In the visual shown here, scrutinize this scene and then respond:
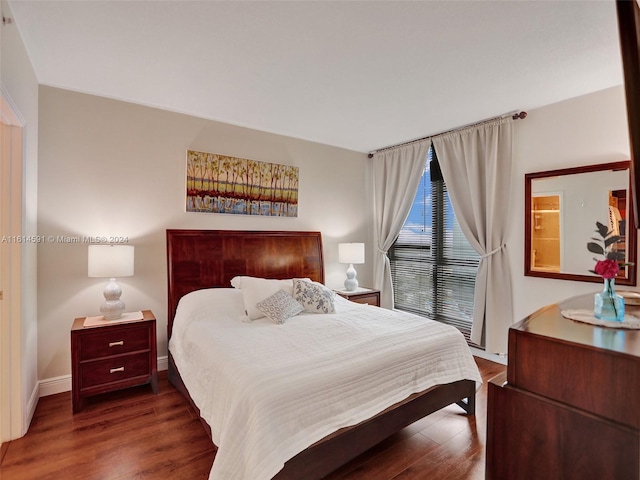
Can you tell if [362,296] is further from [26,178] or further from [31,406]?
[26,178]

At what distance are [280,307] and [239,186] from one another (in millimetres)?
1570

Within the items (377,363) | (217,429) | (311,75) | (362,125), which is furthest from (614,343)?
(362,125)

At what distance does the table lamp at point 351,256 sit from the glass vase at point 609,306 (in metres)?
2.89

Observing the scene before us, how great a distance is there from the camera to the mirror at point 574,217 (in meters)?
2.66

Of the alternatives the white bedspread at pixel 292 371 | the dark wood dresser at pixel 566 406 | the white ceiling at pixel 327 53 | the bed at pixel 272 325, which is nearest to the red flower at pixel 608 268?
the dark wood dresser at pixel 566 406

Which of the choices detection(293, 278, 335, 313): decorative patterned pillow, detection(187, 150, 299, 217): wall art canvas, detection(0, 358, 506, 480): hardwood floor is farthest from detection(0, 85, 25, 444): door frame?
detection(293, 278, 335, 313): decorative patterned pillow

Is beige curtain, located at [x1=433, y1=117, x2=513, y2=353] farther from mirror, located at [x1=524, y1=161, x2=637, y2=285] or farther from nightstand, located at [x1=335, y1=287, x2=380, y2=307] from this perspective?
nightstand, located at [x1=335, y1=287, x2=380, y2=307]

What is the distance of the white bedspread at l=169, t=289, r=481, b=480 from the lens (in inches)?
58.2

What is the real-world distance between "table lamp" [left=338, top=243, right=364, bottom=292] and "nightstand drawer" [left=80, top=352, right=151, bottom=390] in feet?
7.81

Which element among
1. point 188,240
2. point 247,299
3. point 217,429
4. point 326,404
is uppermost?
point 188,240

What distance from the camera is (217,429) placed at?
1682mm

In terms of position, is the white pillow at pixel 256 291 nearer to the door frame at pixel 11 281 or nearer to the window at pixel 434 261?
the door frame at pixel 11 281

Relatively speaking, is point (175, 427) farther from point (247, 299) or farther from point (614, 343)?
point (614, 343)

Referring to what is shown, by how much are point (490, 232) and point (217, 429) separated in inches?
121
